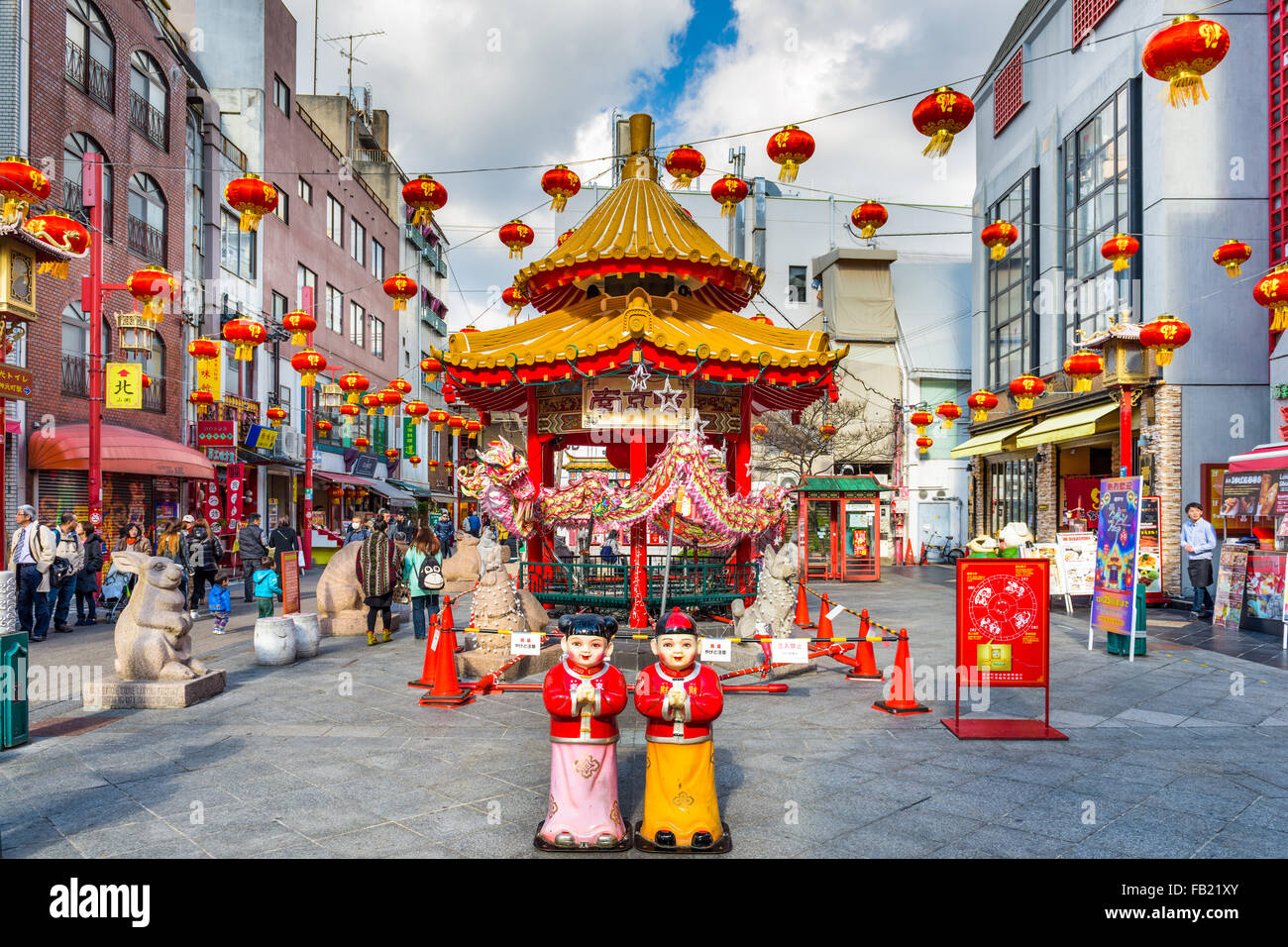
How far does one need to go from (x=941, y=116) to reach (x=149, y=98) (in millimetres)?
20522

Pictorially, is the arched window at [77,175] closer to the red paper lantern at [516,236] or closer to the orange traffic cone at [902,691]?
the red paper lantern at [516,236]

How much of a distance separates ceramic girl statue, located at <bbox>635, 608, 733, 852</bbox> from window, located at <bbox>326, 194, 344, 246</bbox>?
1242 inches

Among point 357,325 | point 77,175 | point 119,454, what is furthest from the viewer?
point 357,325

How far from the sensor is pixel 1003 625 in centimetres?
704

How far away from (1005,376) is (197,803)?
2536 cm

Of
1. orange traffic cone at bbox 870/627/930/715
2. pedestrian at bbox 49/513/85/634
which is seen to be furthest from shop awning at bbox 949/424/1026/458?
pedestrian at bbox 49/513/85/634

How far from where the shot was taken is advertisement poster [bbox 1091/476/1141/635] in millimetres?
9984

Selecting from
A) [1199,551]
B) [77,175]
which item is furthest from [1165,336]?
[77,175]

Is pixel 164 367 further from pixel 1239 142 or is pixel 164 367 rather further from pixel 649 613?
pixel 1239 142

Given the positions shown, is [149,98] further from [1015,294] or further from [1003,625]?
[1015,294]

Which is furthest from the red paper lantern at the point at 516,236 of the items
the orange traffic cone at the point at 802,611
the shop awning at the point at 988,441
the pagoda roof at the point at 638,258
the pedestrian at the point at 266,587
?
the shop awning at the point at 988,441

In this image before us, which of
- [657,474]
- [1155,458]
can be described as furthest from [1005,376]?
[657,474]

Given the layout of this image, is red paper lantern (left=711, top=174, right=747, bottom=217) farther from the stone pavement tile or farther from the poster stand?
the stone pavement tile

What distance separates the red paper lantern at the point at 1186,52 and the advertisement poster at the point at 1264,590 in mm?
7808
